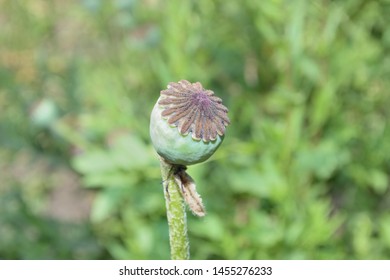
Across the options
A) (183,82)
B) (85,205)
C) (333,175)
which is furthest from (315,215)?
(85,205)

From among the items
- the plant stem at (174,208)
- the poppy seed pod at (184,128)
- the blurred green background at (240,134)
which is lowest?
the plant stem at (174,208)

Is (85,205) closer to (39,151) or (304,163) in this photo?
(39,151)

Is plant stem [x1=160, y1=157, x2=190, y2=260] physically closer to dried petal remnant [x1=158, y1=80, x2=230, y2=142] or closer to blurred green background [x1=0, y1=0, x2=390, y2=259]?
dried petal remnant [x1=158, y1=80, x2=230, y2=142]

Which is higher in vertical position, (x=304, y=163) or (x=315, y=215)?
(x=304, y=163)

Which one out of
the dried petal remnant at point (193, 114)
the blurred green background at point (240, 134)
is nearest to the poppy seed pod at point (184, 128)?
the dried petal remnant at point (193, 114)

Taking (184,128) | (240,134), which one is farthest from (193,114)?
(240,134)

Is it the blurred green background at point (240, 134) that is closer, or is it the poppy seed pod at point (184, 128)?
the poppy seed pod at point (184, 128)

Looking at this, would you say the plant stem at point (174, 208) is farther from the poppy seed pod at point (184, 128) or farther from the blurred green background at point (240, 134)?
the blurred green background at point (240, 134)
